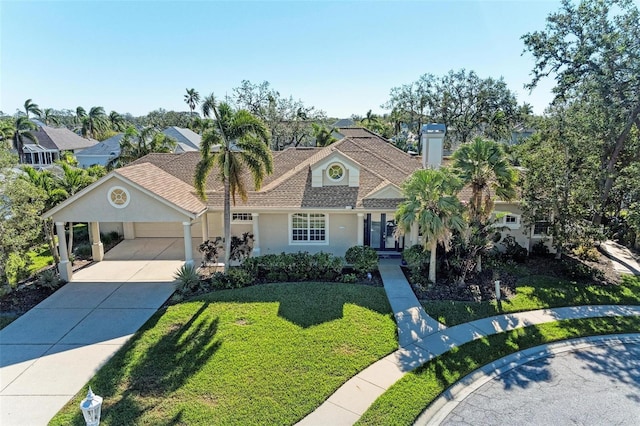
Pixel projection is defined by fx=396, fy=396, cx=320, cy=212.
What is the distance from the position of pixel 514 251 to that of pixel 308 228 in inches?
383

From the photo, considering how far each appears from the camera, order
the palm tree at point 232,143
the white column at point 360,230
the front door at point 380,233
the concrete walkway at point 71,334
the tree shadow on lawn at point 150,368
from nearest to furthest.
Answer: the tree shadow on lawn at point 150,368, the concrete walkway at point 71,334, the palm tree at point 232,143, the white column at point 360,230, the front door at point 380,233

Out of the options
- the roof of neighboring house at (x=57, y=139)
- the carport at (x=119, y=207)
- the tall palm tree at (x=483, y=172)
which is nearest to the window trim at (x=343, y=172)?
the tall palm tree at (x=483, y=172)

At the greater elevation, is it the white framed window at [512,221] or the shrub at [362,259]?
the white framed window at [512,221]

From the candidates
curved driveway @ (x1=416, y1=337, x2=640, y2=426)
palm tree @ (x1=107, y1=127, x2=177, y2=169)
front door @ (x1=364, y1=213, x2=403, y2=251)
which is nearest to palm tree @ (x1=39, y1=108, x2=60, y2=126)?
palm tree @ (x1=107, y1=127, x2=177, y2=169)

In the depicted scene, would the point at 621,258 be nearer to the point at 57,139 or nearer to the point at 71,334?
the point at 71,334

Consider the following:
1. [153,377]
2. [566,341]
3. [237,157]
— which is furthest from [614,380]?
[237,157]

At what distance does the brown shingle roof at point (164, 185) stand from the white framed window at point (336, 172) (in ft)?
20.0

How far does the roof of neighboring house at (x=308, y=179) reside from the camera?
1817 cm

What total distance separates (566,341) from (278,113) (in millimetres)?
36470

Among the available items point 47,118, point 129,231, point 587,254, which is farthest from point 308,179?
point 47,118

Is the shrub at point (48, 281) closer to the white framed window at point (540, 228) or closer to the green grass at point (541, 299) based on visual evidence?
the green grass at point (541, 299)

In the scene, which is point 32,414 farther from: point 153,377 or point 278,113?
Result: point 278,113

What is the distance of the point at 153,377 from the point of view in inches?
391

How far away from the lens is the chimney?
66.4ft
